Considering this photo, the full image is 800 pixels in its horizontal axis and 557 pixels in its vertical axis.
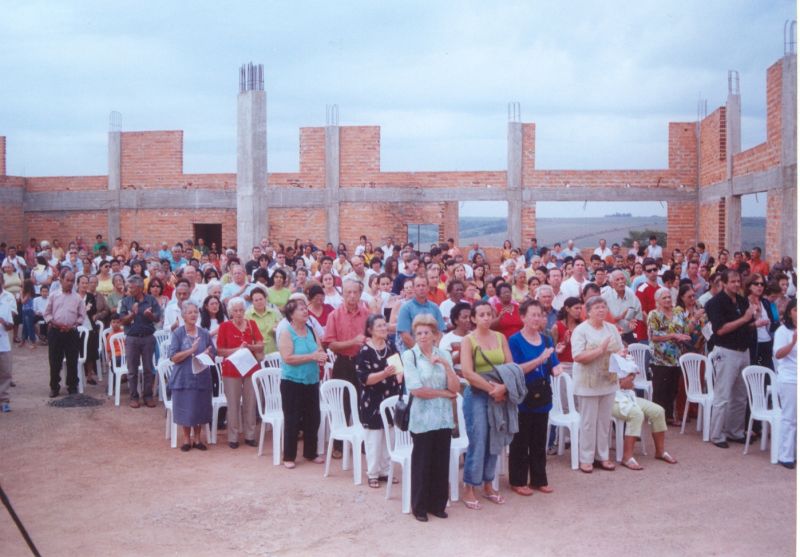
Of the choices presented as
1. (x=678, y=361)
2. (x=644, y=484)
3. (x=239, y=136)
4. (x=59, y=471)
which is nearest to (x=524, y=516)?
(x=644, y=484)

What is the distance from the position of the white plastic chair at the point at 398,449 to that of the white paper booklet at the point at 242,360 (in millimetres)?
1732

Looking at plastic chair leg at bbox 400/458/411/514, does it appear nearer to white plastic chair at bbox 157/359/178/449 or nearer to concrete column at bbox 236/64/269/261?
white plastic chair at bbox 157/359/178/449

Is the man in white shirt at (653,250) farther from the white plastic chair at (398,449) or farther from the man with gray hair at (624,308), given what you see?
the white plastic chair at (398,449)

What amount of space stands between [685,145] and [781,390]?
49.3 feet

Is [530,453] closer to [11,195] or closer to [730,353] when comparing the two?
[730,353]

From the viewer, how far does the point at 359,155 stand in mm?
21562

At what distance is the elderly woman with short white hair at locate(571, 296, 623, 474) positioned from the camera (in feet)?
23.0

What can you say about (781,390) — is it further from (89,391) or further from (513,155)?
(513,155)

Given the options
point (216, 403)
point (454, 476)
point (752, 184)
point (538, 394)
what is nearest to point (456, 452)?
point (454, 476)

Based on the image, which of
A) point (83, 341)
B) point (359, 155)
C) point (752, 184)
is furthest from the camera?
point (359, 155)

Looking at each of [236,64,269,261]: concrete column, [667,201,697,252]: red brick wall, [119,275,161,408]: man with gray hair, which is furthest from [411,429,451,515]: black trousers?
[667,201,697,252]: red brick wall

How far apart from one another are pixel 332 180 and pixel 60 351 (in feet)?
39.6

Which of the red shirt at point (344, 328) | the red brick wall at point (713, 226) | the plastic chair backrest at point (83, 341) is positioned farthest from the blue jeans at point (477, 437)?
the red brick wall at point (713, 226)

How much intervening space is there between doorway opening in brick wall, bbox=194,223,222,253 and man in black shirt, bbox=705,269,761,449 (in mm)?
16441
